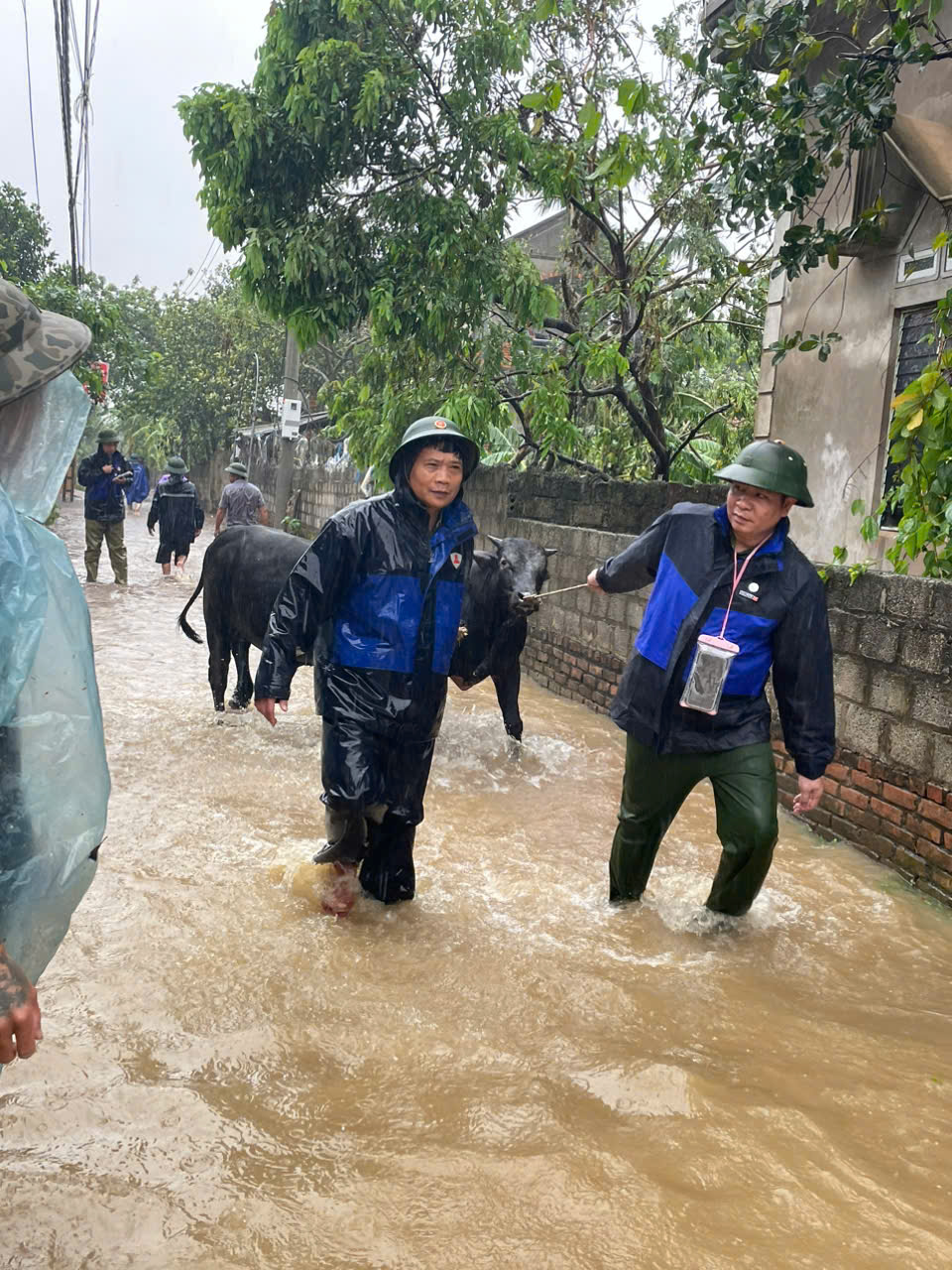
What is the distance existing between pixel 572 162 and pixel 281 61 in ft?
10.3

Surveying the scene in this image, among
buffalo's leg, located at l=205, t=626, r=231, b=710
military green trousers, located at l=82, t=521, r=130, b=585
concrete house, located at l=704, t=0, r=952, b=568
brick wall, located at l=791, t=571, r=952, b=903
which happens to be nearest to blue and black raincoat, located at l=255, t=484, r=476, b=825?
brick wall, located at l=791, t=571, r=952, b=903

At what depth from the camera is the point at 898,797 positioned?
5305mm

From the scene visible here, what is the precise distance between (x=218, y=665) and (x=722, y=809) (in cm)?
438

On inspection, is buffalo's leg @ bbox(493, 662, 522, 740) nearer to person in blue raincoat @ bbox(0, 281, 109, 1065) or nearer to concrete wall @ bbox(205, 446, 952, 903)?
concrete wall @ bbox(205, 446, 952, 903)

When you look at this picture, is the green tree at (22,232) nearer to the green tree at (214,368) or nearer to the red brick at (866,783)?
the green tree at (214,368)

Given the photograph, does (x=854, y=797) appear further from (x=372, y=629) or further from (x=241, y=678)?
(x=241, y=678)

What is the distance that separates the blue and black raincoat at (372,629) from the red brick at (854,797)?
2495 mm

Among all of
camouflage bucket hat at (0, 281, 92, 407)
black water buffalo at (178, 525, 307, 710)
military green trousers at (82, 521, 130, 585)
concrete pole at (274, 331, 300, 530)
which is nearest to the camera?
camouflage bucket hat at (0, 281, 92, 407)

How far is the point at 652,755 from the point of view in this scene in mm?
4227

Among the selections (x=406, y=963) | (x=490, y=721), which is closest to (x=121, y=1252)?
(x=406, y=963)

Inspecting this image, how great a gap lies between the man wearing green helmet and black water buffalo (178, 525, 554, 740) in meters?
2.44

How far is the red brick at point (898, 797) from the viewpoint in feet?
17.1

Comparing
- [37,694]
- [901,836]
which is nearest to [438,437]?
[37,694]

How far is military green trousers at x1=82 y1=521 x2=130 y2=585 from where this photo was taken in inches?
546
